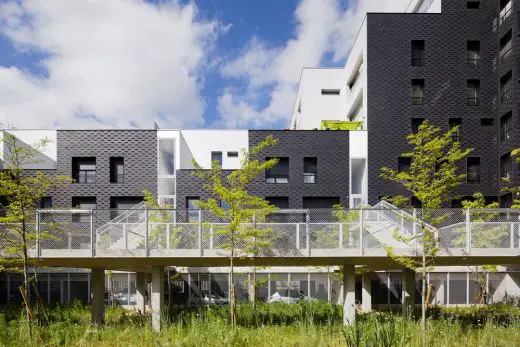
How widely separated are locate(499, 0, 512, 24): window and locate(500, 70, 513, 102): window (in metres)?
3.71

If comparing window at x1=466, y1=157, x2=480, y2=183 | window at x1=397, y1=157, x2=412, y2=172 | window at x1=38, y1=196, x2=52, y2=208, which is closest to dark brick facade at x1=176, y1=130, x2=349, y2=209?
window at x1=397, y1=157, x2=412, y2=172

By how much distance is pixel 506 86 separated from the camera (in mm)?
25281

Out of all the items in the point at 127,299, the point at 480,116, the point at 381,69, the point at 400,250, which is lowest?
the point at 127,299

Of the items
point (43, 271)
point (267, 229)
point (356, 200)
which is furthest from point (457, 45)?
point (43, 271)

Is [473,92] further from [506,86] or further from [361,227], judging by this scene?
[361,227]

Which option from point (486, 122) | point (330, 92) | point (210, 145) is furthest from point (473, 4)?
point (210, 145)

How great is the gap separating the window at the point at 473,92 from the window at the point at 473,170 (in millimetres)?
3780

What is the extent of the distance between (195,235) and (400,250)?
7.00 m

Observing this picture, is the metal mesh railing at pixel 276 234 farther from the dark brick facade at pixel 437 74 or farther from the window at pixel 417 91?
the window at pixel 417 91

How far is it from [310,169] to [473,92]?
1226 centimetres

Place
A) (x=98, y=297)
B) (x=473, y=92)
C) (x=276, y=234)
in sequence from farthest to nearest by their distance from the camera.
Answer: (x=473, y=92)
(x=98, y=297)
(x=276, y=234)

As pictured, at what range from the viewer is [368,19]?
2628 cm

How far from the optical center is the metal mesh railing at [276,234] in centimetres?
1288

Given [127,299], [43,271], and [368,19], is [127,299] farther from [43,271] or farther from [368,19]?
[368,19]
